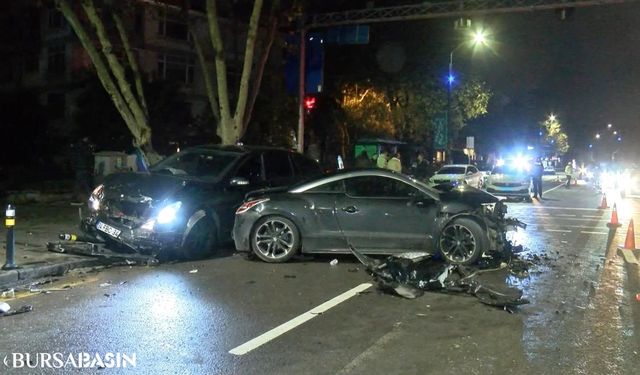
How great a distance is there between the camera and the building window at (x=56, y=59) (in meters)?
38.0

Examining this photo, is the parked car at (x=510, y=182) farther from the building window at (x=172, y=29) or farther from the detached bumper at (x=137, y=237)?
the building window at (x=172, y=29)

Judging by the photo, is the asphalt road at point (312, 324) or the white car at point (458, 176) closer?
the asphalt road at point (312, 324)

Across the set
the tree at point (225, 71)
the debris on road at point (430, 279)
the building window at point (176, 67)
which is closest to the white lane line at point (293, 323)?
the debris on road at point (430, 279)

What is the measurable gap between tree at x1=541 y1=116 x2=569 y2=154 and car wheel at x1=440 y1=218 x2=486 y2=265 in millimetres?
71646

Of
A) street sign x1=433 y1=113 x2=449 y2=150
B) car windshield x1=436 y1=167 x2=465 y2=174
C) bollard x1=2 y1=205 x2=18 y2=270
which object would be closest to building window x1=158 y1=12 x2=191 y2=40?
street sign x1=433 y1=113 x2=449 y2=150

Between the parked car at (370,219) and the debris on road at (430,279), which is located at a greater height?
the parked car at (370,219)

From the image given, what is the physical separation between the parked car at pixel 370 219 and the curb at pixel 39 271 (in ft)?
7.50

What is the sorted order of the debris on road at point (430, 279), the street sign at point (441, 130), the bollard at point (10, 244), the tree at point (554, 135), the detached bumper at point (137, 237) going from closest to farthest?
the debris on road at point (430, 279), the bollard at point (10, 244), the detached bumper at point (137, 237), the street sign at point (441, 130), the tree at point (554, 135)

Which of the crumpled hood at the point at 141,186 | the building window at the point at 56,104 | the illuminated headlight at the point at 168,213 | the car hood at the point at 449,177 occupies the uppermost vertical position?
the building window at the point at 56,104

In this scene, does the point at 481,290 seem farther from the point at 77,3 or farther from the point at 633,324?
the point at 77,3

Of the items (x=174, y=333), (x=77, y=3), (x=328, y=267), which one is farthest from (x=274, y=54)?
(x=174, y=333)

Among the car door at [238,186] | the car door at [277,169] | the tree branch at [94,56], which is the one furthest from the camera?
the tree branch at [94,56]

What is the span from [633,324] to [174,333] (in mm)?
4664

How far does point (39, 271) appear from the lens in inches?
330
